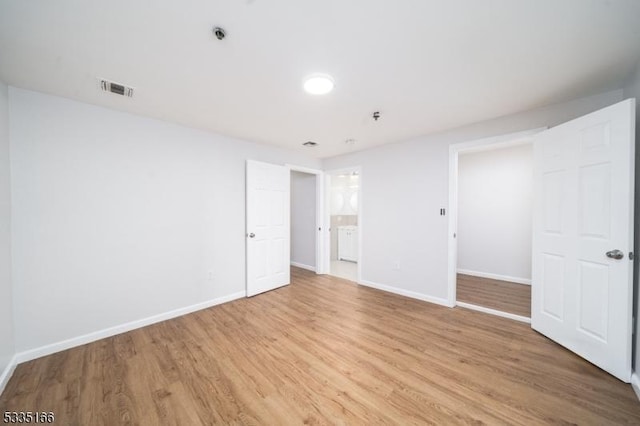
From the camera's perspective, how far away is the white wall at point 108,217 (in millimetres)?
2096

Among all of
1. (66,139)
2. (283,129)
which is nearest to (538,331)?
(283,129)

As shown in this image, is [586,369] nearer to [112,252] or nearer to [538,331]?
[538,331]

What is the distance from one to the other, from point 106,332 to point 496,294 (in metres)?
5.06

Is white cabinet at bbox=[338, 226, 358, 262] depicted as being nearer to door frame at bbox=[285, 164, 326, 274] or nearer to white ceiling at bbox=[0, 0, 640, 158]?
door frame at bbox=[285, 164, 326, 274]

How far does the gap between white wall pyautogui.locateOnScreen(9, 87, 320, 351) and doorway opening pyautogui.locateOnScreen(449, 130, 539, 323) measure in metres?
3.77

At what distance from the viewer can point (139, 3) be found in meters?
1.24

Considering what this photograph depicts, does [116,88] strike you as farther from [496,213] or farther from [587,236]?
[496,213]

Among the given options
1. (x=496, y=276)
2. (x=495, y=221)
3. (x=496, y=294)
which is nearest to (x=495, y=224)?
(x=495, y=221)

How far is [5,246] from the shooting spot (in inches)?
75.7

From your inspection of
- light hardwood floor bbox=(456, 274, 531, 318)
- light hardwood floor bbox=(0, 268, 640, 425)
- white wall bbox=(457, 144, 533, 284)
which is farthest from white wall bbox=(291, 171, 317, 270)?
white wall bbox=(457, 144, 533, 284)

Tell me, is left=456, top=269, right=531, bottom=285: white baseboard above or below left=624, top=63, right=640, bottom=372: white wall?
below

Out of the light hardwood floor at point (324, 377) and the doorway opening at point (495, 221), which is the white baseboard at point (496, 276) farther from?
the light hardwood floor at point (324, 377)

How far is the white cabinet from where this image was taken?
19.8 feet

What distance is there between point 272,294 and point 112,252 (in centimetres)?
209
